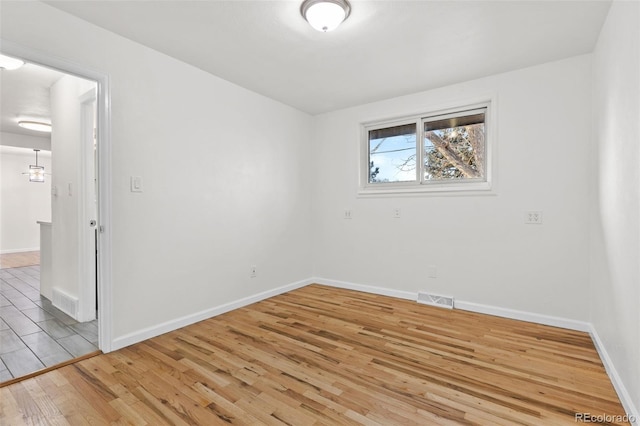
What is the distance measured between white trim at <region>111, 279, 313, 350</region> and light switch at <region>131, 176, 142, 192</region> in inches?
45.1

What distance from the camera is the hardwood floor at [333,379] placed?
5.20ft

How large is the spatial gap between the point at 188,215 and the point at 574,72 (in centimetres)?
368

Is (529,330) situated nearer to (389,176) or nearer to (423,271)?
(423,271)

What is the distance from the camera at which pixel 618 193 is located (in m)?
1.82

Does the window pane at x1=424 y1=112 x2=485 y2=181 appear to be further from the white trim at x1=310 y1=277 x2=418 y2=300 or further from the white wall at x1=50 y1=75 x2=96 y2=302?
the white wall at x1=50 y1=75 x2=96 y2=302

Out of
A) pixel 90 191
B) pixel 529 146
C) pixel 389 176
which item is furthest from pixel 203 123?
pixel 529 146

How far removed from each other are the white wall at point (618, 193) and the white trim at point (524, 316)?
22 centimetres

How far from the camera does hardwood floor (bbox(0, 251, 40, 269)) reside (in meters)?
5.77

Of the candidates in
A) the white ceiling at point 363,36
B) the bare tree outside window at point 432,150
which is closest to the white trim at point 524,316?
the bare tree outside window at point 432,150

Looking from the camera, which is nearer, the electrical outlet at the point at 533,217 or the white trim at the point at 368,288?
the electrical outlet at the point at 533,217

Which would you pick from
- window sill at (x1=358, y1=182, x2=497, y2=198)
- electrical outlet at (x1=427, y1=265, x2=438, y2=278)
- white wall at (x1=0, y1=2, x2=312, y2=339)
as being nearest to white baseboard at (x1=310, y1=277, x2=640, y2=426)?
electrical outlet at (x1=427, y1=265, x2=438, y2=278)

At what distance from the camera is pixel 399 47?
2500 millimetres

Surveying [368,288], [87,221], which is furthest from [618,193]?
[87,221]

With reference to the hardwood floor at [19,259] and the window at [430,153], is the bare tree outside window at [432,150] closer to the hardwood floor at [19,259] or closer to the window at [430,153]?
the window at [430,153]
